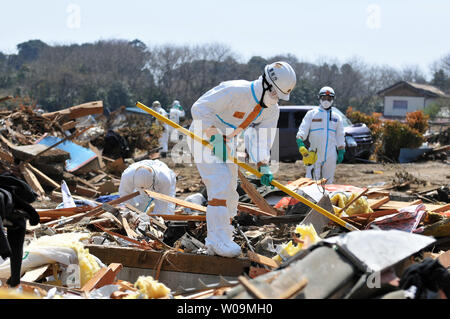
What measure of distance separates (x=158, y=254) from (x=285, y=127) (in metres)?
11.7

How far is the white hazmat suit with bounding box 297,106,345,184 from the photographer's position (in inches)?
371

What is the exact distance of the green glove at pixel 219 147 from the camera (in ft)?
15.7

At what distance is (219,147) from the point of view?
4.78m

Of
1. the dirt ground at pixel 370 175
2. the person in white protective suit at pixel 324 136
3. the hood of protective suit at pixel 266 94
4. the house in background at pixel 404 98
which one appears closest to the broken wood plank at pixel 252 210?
the hood of protective suit at pixel 266 94

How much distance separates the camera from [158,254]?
16.5ft

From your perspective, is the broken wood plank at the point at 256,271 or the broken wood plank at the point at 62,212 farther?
the broken wood plank at the point at 62,212

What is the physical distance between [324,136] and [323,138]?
37 mm

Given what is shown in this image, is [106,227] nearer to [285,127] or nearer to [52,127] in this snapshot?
[52,127]

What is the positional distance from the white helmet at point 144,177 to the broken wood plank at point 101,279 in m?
2.57

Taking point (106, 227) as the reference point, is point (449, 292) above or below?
above

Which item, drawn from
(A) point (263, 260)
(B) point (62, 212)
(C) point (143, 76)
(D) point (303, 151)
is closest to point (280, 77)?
(A) point (263, 260)

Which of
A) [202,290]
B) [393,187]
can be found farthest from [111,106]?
[202,290]

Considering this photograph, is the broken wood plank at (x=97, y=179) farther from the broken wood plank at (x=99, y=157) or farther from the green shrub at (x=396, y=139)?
the green shrub at (x=396, y=139)
